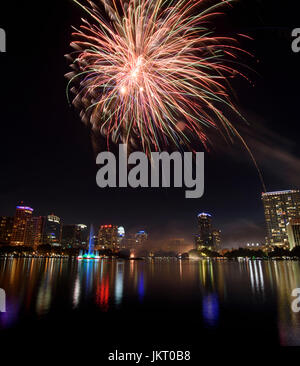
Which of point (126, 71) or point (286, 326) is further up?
point (126, 71)

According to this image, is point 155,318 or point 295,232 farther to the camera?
point 295,232

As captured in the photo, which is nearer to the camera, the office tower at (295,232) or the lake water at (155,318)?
the lake water at (155,318)

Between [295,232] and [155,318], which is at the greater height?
[295,232]

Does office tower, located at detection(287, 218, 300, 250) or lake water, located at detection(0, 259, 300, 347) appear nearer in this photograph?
lake water, located at detection(0, 259, 300, 347)

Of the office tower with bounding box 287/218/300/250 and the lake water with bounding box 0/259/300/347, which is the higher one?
the office tower with bounding box 287/218/300/250

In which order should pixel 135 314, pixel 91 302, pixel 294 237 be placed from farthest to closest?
pixel 294 237, pixel 91 302, pixel 135 314

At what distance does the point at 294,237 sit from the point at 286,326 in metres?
176

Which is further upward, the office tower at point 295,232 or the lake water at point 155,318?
the office tower at point 295,232
